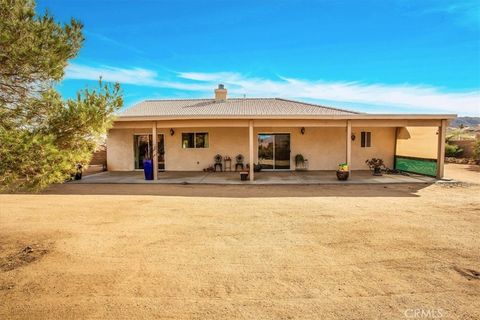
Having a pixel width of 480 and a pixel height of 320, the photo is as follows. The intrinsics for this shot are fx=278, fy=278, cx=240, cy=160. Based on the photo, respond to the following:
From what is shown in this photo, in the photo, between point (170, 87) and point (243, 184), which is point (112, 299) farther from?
point (170, 87)

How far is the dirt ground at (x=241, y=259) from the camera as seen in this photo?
311 cm

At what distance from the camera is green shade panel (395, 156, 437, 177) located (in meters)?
12.9

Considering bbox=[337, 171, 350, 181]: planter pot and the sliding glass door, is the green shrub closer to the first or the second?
bbox=[337, 171, 350, 181]: planter pot

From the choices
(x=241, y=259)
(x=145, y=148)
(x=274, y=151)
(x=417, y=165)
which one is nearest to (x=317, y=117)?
(x=274, y=151)

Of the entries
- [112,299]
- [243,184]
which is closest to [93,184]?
[243,184]

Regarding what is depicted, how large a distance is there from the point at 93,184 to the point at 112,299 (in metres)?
9.96

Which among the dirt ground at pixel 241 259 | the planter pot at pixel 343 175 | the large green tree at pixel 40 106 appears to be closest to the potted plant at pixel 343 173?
the planter pot at pixel 343 175

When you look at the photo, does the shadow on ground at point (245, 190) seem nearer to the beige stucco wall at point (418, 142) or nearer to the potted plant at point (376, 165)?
the potted plant at point (376, 165)

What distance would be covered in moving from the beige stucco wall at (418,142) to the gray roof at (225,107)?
3.47m

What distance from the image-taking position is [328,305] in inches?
123

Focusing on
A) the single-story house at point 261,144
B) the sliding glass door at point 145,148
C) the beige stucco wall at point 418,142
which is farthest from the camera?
the sliding glass door at point 145,148

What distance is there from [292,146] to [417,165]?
628 centimetres

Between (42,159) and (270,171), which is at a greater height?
(42,159)

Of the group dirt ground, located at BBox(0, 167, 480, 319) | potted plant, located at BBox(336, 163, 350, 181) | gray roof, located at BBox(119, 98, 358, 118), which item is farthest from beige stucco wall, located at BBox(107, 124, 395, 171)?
dirt ground, located at BBox(0, 167, 480, 319)
